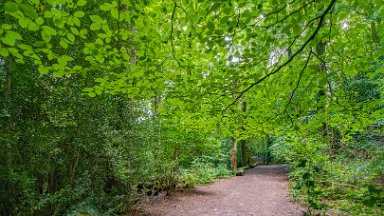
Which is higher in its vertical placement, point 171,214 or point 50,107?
point 50,107

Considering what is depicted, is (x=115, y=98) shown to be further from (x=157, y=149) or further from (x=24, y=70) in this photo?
(x=157, y=149)

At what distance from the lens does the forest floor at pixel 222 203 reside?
290 inches

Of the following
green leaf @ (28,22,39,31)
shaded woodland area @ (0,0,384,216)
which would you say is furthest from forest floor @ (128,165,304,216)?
→ green leaf @ (28,22,39,31)

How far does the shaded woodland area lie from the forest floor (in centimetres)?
129

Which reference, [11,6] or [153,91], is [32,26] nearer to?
[11,6]

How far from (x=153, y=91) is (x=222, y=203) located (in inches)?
203

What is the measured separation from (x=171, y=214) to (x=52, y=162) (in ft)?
11.5

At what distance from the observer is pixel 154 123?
25.2 ft

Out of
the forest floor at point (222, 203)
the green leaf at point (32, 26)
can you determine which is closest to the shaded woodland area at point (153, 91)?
the green leaf at point (32, 26)

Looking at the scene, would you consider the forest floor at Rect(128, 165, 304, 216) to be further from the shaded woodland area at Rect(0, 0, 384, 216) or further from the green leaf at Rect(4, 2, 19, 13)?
the green leaf at Rect(4, 2, 19, 13)

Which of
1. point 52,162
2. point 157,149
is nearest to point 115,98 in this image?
point 52,162

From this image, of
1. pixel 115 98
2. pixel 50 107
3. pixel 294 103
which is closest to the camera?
pixel 294 103

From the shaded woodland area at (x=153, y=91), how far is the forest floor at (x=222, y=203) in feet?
4.23

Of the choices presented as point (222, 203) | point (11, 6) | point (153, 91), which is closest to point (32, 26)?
point (11, 6)
